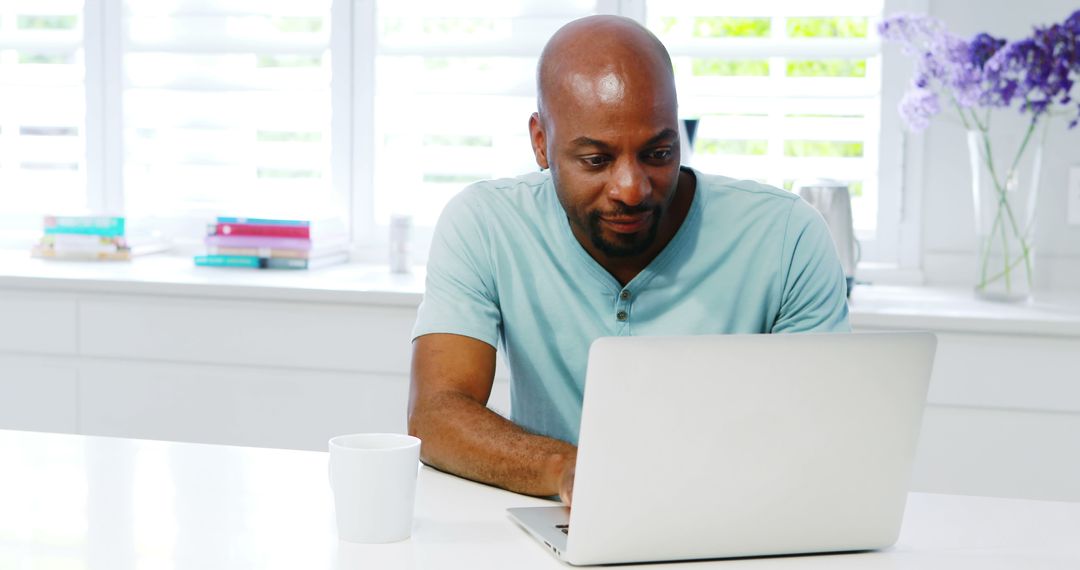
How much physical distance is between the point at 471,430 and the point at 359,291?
1.18 metres

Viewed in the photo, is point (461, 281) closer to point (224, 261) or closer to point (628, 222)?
point (628, 222)

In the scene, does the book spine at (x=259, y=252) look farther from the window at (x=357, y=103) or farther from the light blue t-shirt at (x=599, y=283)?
the light blue t-shirt at (x=599, y=283)

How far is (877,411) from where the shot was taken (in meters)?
1.00

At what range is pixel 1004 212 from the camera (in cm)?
261

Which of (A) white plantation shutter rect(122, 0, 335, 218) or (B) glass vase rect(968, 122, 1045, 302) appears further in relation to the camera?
(A) white plantation shutter rect(122, 0, 335, 218)

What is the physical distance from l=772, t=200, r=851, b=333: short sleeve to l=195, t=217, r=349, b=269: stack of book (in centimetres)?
148

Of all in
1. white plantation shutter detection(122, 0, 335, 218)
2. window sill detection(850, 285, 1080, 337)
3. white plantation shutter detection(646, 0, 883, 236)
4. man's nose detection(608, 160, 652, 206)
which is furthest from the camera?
white plantation shutter detection(122, 0, 335, 218)

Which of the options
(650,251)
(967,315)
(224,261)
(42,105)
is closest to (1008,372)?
(967,315)

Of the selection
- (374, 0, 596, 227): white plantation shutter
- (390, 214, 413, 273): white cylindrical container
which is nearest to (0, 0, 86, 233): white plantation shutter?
(374, 0, 596, 227): white plantation shutter

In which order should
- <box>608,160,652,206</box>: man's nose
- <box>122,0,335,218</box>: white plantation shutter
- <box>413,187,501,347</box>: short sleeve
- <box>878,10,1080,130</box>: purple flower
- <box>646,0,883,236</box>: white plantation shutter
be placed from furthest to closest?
<box>122,0,335,218</box>: white plantation shutter
<box>646,0,883,236</box>: white plantation shutter
<box>878,10,1080,130</box>: purple flower
<box>413,187,501,347</box>: short sleeve
<box>608,160,652,206</box>: man's nose

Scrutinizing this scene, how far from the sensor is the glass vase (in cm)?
250

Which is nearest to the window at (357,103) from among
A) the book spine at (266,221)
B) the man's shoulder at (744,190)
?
the book spine at (266,221)

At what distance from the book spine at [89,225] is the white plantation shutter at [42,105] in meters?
0.27

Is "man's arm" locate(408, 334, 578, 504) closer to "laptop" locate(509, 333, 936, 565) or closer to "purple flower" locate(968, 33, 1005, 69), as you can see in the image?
"laptop" locate(509, 333, 936, 565)
